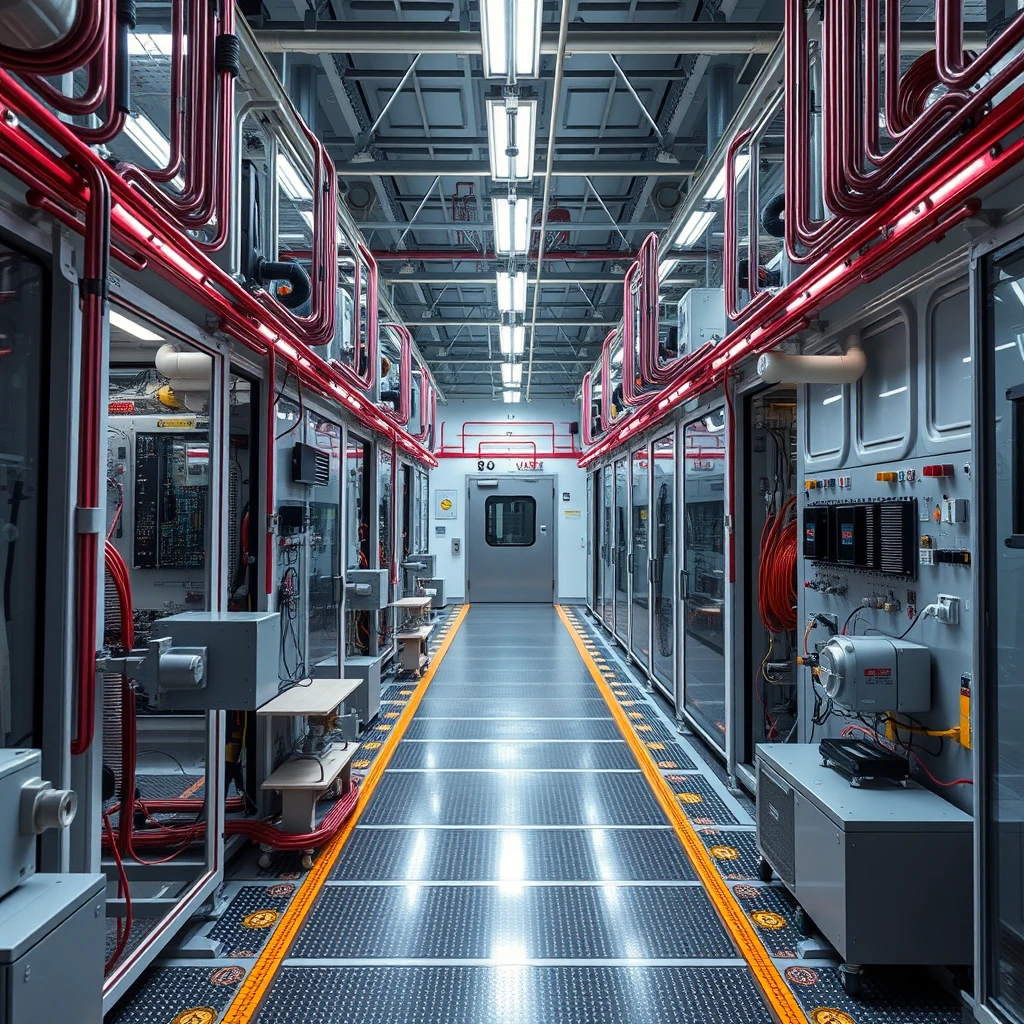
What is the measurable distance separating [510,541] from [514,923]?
39.2 ft

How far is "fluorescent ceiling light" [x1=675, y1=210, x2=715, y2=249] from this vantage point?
Answer: 231 inches

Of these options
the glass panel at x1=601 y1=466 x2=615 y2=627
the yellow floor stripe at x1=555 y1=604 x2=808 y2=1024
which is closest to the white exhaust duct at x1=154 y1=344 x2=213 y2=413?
the yellow floor stripe at x1=555 y1=604 x2=808 y2=1024

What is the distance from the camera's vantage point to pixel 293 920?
312cm

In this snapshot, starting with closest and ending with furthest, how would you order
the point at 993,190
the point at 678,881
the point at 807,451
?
the point at 993,190 < the point at 678,881 < the point at 807,451

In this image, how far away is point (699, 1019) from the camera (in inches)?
99.0

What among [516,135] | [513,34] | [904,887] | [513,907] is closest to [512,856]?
[513,907]

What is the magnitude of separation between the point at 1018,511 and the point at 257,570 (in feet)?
11.0

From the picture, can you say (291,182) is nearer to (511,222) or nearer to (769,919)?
(511,222)

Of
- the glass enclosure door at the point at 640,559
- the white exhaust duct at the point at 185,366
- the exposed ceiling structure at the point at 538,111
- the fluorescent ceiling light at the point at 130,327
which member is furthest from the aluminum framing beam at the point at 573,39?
the glass enclosure door at the point at 640,559

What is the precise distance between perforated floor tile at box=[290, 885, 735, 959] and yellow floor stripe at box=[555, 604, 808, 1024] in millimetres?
62

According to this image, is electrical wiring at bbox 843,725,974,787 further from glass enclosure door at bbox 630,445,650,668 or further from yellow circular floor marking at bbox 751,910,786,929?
glass enclosure door at bbox 630,445,650,668

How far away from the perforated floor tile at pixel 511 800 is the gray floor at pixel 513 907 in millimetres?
14

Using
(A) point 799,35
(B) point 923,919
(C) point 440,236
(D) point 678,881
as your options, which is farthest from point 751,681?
(C) point 440,236

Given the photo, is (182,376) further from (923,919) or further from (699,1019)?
(923,919)
